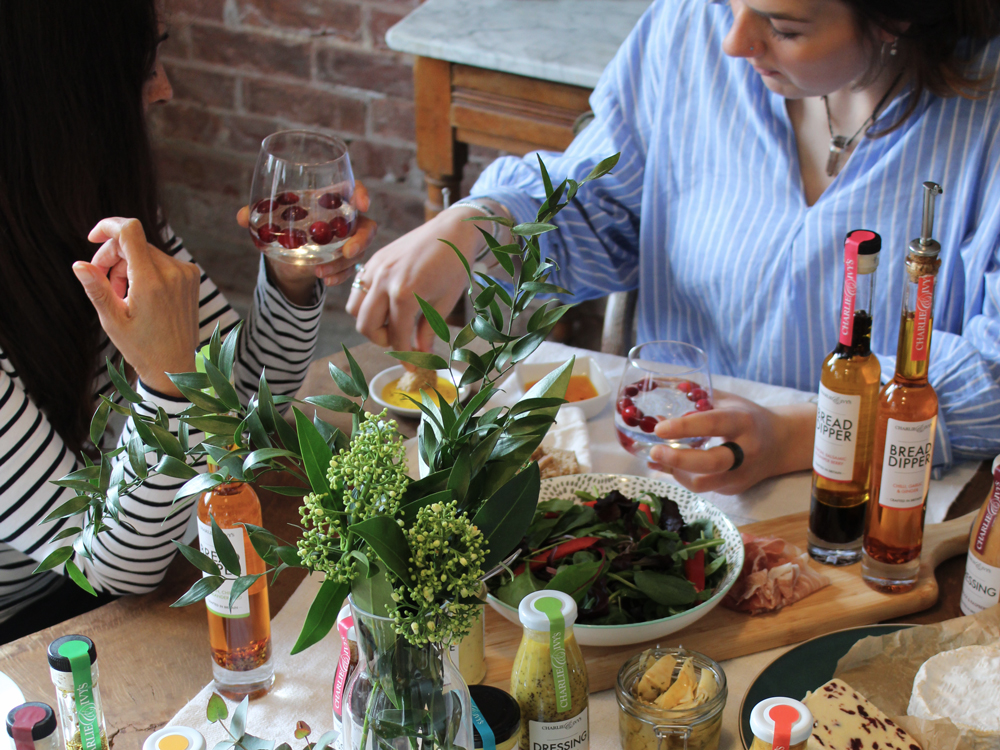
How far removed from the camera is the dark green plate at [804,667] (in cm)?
77

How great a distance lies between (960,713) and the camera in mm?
706

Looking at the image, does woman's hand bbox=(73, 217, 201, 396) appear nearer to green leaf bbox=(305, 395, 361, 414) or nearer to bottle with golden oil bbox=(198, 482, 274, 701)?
bottle with golden oil bbox=(198, 482, 274, 701)

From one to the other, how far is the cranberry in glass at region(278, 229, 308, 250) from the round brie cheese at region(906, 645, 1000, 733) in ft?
2.45

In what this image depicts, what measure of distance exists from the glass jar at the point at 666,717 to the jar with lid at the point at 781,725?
145 mm

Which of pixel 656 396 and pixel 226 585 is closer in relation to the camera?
pixel 226 585

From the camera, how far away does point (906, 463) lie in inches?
32.6

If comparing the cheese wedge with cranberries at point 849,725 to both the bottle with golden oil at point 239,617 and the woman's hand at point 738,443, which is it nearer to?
the woman's hand at point 738,443

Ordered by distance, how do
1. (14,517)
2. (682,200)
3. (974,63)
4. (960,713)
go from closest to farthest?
(960,713) < (14,517) < (974,63) < (682,200)

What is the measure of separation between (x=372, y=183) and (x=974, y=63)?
6.24 ft

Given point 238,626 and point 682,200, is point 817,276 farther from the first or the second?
point 238,626

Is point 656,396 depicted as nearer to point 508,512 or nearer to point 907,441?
point 907,441

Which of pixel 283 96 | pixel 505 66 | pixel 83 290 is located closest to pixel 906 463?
pixel 83 290

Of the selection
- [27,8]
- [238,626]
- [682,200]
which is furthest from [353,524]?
[682,200]

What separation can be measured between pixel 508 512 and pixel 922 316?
0.46 metres
